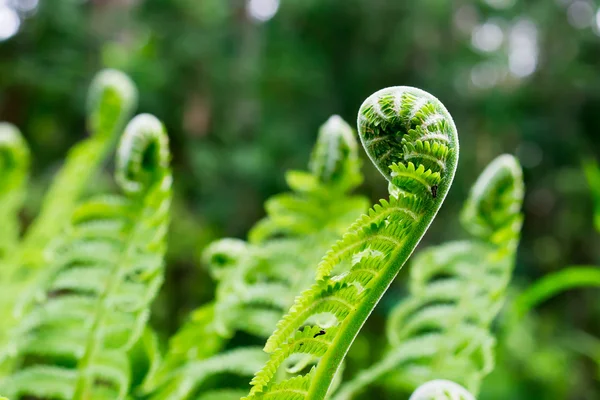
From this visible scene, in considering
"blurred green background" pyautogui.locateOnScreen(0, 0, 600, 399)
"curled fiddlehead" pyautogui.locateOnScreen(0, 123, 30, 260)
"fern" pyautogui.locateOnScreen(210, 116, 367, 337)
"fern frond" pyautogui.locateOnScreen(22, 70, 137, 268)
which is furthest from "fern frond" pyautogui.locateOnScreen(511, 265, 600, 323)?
"blurred green background" pyautogui.locateOnScreen(0, 0, 600, 399)

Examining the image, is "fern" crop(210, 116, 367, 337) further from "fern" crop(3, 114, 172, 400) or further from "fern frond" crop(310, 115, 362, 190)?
"fern" crop(3, 114, 172, 400)

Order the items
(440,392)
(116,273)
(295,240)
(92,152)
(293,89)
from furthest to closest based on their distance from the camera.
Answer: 1. (293,89)
2. (92,152)
3. (295,240)
4. (116,273)
5. (440,392)

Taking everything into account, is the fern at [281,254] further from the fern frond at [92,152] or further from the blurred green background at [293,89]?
the blurred green background at [293,89]

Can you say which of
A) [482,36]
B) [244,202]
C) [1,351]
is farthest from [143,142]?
[482,36]

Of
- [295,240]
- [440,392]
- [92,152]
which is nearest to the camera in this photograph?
[440,392]

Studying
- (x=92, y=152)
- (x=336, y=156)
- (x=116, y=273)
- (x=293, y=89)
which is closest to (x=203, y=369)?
(x=116, y=273)

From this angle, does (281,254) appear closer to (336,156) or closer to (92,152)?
(336,156)
